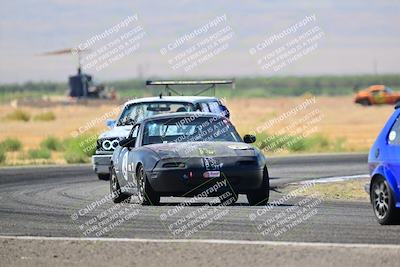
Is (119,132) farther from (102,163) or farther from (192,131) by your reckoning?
(192,131)

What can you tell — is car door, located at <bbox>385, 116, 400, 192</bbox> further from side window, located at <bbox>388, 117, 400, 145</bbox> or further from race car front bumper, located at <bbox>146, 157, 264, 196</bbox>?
race car front bumper, located at <bbox>146, 157, 264, 196</bbox>

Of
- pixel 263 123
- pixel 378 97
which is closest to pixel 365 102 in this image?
pixel 378 97

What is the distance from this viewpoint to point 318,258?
534 inches

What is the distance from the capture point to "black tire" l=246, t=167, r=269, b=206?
20.8m

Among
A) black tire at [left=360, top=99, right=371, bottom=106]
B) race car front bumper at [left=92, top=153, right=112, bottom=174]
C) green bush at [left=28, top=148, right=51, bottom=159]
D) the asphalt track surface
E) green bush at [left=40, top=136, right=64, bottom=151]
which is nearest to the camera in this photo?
the asphalt track surface

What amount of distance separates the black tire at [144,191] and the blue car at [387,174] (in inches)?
161

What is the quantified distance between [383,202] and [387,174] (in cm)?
45

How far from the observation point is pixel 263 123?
73.6 meters

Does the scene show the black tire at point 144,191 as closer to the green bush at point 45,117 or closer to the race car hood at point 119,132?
the race car hood at point 119,132

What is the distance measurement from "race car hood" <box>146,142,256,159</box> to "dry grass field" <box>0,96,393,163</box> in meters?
21.9

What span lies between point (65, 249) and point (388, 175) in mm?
4246

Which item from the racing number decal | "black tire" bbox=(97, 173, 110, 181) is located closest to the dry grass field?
"black tire" bbox=(97, 173, 110, 181)

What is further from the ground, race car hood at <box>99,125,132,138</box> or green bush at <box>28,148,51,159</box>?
race car hood at <box>99,125,132,138</box>

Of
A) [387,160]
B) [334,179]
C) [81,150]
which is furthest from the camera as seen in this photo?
[81,150]
